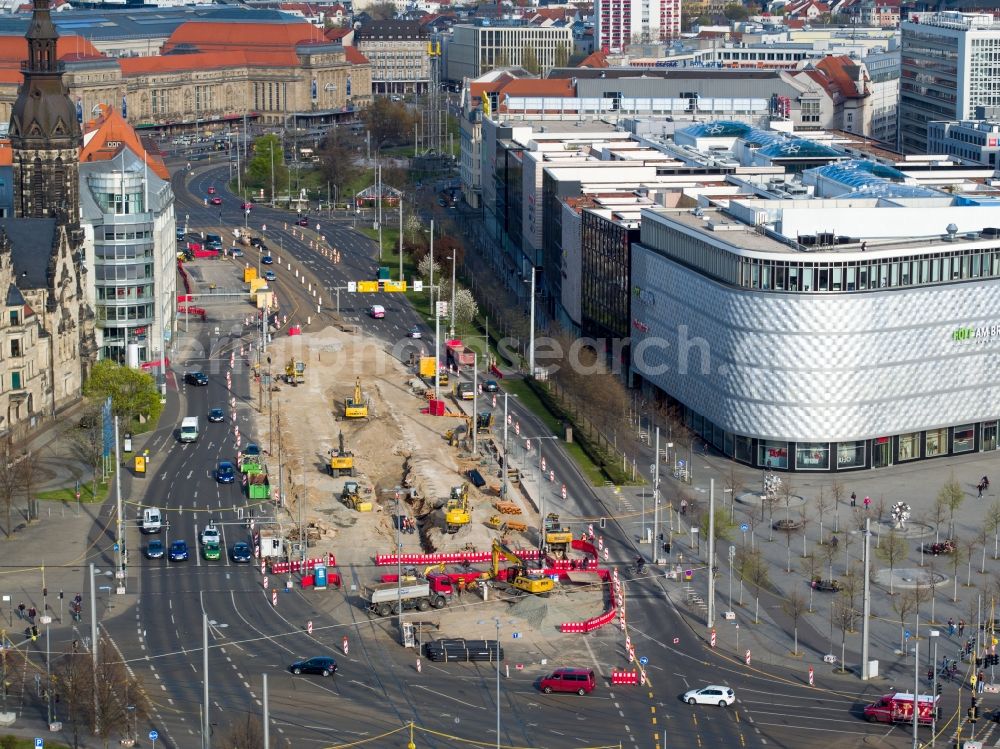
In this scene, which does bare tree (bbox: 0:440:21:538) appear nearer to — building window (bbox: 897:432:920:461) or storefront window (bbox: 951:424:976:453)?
building window (bbox: 897:432:920:461)

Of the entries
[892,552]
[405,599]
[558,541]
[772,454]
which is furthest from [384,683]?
[772,454]

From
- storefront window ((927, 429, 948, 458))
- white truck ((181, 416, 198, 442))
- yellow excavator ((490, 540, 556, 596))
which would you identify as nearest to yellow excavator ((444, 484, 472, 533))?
yellow excavator ((490, 540, 556, 596))

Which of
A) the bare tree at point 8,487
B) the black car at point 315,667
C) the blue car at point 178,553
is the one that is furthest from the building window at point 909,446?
the bare tree at point 8,487

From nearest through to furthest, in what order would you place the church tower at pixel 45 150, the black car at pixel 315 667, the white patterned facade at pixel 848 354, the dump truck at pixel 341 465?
the black car at pixel 315 667 < the dump truck at pixel 341 465 < the white patterned facade at pixel 848 354 < the church tower at pixel 45 150

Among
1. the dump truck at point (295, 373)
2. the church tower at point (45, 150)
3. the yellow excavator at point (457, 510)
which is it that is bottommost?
the dump truck at point (295, 373)

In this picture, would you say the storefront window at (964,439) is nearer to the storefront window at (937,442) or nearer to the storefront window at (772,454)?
the storefront window at (937,442)

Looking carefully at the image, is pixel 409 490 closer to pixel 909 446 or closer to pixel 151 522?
pixel 151 522

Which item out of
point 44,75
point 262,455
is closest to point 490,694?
point 262,455

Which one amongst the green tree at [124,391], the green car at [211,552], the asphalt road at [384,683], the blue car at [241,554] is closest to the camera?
the asphalt road at [384,683]
